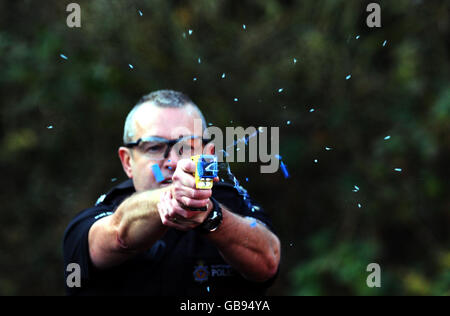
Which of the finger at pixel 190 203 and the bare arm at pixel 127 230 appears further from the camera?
the bare arm at pixel 127 230

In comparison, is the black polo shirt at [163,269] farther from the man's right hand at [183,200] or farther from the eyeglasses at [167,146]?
the man's right hand at [183,200]

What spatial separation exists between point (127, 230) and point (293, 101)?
4715mm

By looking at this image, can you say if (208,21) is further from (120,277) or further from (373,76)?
(120,277)

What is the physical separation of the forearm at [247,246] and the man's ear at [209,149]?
503mm

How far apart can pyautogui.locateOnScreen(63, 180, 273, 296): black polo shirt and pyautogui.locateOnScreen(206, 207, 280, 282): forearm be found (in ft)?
0.60

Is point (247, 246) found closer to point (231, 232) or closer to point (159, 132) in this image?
point (231, 232)

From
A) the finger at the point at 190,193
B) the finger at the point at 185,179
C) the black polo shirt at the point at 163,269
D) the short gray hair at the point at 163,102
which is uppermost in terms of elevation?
the short gray hair at the point at 163,102

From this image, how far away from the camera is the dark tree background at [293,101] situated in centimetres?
631

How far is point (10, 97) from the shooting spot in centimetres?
699

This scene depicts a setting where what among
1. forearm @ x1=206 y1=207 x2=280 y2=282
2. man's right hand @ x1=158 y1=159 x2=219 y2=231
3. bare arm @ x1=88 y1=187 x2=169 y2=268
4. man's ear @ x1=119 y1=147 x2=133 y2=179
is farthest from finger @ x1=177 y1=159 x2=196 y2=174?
man's ear @ x1=119 y1=147 x2=133 y2=179

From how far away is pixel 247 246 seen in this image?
2.57 m

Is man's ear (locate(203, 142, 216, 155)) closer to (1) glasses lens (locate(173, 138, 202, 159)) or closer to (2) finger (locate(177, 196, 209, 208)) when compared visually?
(1) glasses lens (locate(173, 138, 202, 159))

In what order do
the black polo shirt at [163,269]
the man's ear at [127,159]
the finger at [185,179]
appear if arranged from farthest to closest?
the man's ear at [127,159] < the black polo shirt at [163,269] < the finger at [185,179]

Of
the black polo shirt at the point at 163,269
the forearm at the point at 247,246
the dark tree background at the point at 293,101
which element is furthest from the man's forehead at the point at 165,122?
the dark tree background at the point at 293,101
